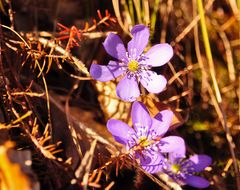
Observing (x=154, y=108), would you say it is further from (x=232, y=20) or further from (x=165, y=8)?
(x=232, y=20)

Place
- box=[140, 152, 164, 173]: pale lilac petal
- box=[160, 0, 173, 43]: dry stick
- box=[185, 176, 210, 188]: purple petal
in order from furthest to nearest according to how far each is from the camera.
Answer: box=[160, 0, 173, 43]: dry stick
box=[185, 176, 210, 188]: purple petal
box=[140, 152, 164, 173]: pale lilac petal

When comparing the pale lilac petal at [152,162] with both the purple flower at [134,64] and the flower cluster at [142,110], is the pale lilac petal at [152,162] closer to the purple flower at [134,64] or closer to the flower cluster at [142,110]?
the flower cluster at [142,110]

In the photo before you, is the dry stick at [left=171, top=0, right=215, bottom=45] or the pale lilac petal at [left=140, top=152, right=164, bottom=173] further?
the dry stick at [left=171, top=0, right=215, bottom=45]

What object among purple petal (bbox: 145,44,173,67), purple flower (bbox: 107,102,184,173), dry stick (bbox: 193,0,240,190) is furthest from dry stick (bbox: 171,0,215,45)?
purple flower (bbox: 107,102,184,173)

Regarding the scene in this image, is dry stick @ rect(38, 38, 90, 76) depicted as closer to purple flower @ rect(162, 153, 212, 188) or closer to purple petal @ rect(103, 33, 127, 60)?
purple petal @ rect(103, 33, 127, 60)

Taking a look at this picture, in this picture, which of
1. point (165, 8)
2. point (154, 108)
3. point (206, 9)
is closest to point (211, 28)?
point (206, 9)

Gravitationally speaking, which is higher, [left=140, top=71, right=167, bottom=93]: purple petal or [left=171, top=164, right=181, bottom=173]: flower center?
[left=140, top=71, right=167, bottom=93]: purple petal
